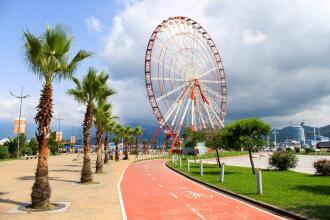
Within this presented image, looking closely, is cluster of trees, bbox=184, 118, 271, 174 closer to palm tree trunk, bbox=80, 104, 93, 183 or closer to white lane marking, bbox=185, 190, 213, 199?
palm tree trunk, bbox=80, 104, 93, 183

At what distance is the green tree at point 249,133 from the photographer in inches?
1219

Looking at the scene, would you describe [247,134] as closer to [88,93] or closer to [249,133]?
[249,133]

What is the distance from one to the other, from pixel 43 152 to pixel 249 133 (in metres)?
20.4

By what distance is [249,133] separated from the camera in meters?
31.4

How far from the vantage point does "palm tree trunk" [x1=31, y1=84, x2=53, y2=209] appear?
48.0ft

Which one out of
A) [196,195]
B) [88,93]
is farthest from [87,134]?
[196,195]

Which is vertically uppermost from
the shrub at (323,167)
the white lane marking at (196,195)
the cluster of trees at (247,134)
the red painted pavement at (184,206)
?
the cluster of trees at (247,134)

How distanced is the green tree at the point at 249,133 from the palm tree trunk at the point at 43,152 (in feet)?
64.1

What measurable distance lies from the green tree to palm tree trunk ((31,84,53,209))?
64.1 ft

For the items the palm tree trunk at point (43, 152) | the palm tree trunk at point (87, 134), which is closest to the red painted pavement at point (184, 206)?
the palm tree trunk at point (43, 152)

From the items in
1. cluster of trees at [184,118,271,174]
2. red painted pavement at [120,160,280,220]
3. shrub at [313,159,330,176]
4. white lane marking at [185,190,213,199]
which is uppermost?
cluster of trees at [184,118,271,174]

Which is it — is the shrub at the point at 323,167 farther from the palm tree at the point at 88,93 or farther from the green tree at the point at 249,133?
the palm tree at the point at 88,93

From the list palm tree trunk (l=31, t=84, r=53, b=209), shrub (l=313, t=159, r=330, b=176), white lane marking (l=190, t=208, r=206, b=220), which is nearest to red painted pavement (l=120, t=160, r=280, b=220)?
white lane marking (l=190, t=208, r=206, b=220)

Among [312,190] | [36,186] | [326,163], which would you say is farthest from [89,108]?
A: [326,163]
